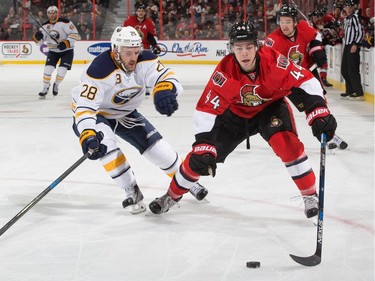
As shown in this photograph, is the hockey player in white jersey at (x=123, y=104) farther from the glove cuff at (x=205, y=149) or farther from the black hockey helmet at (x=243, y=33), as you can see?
the black hockey helmet at (x=243, y=33)

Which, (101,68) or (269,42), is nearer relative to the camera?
(101,68)

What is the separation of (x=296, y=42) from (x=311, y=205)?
7.88 feet

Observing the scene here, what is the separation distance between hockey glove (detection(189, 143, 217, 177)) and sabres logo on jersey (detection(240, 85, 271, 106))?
291 mm

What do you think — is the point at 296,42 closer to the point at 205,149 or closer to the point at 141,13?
the point at 205,149

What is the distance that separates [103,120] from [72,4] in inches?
608

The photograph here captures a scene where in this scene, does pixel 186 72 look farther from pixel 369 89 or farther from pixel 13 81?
pixel 369 89

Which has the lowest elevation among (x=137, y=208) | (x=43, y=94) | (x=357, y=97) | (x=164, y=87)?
(x=43, y=94)

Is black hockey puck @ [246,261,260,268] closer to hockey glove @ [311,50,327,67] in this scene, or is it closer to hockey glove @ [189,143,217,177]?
hockey glove @ [189,143,217,177]

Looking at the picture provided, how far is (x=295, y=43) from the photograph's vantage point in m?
5.96

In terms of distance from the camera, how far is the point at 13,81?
43.6 feet

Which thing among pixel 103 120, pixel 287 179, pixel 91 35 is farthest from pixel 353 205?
pixel 91 35

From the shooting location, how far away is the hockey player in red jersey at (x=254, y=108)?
11.5ft

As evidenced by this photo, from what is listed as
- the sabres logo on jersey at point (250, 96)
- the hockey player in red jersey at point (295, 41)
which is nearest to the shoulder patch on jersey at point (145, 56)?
the sabres logo on jersey at point (250, 96)

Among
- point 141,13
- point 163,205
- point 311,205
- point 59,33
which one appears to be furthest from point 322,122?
point 59,33
